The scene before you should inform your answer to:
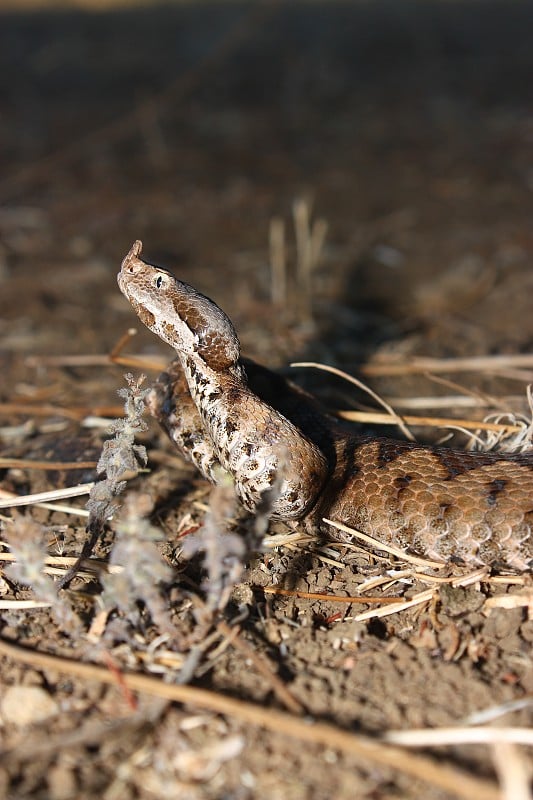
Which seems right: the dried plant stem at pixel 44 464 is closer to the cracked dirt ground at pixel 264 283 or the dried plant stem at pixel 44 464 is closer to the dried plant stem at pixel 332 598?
the cracked dirt ground at pixel 264 283

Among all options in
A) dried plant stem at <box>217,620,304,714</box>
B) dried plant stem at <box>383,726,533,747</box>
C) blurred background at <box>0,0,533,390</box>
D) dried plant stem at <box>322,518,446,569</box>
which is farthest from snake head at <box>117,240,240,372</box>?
blurred background at <box>0,0,533,390</box>

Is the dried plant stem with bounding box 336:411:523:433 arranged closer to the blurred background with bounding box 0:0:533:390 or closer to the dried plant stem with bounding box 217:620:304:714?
the blurred background with bounding box 0:0:533:390

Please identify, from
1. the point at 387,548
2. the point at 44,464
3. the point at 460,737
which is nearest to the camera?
the point at 460,737

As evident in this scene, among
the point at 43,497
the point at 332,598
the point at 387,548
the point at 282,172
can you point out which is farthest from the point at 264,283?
the point at 332,598

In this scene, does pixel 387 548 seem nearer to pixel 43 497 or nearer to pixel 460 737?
pixel 460 737

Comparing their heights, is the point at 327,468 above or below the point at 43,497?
above

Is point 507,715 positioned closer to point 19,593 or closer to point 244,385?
point 244,385

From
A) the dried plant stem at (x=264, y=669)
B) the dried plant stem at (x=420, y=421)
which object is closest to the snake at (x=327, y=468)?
the dried plant stem at (x=264, y=669)
